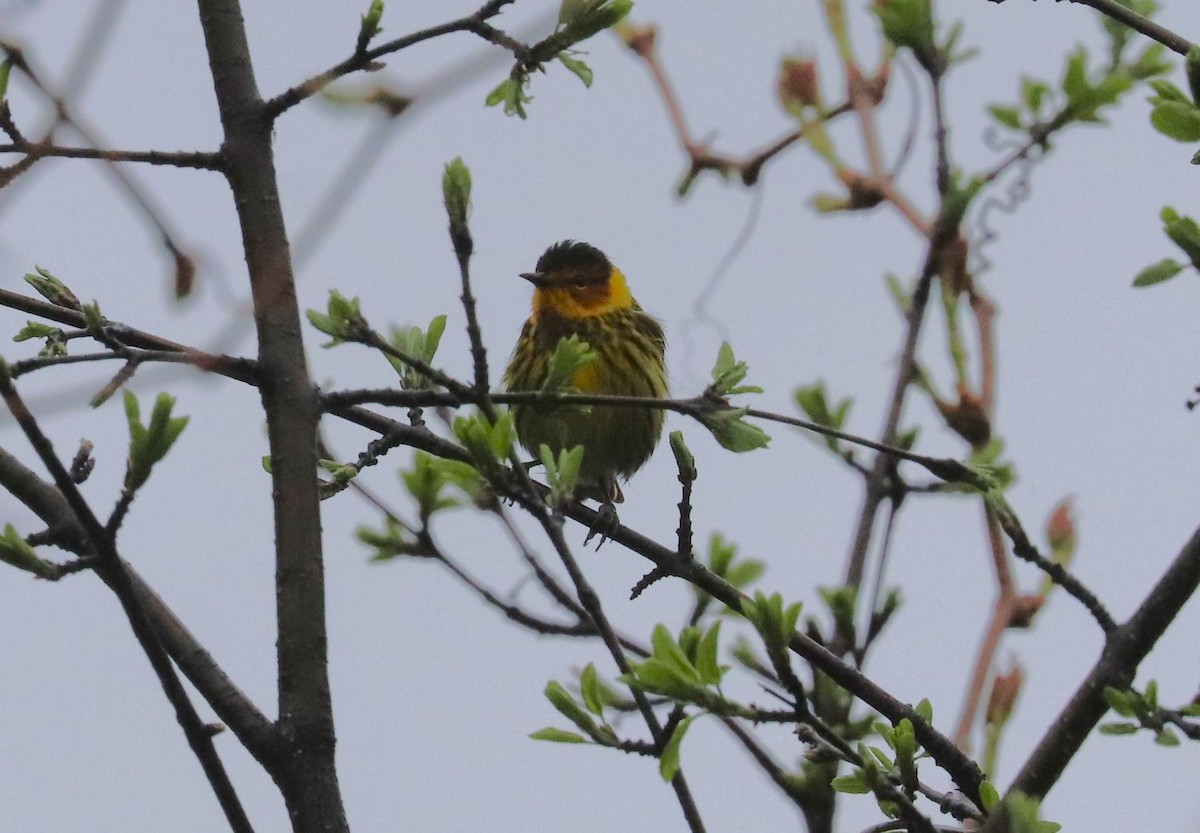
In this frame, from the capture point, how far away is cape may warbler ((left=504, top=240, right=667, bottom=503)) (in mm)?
5309

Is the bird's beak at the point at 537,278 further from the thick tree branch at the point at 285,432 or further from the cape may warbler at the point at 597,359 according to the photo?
the thick tree branch at the point at 285,432

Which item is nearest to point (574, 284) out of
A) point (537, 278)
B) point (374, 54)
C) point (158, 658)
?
point (537, 278)

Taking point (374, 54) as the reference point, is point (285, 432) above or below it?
below

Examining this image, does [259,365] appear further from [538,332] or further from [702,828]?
[538,332]

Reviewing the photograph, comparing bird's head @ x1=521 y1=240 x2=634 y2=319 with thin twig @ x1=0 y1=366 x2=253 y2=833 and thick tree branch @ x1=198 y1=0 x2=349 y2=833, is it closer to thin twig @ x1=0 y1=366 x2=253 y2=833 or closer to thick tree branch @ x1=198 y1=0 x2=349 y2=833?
thick tree branch @ x1=198 y1=0 x2=349 y2=833

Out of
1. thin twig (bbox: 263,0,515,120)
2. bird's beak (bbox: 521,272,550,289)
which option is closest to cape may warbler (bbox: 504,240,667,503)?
bird's beak (bbox: 521,272,550,289)

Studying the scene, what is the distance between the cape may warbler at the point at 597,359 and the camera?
5309 millimetres

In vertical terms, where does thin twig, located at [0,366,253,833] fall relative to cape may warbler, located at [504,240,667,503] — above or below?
below

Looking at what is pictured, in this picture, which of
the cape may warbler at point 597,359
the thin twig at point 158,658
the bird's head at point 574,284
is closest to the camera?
the thin twig at point 158,658

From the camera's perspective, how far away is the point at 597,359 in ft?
17.8

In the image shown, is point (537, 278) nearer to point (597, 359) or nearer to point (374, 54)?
Result: point (597, 359)

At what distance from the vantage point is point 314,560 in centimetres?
206

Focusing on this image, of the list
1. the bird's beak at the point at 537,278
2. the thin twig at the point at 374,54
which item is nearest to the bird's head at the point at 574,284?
the bird's beak at the point at 537,278

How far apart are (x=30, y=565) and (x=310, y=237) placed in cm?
59
